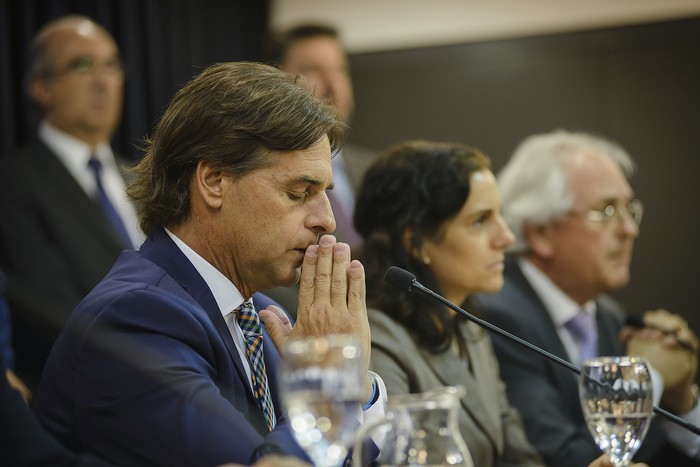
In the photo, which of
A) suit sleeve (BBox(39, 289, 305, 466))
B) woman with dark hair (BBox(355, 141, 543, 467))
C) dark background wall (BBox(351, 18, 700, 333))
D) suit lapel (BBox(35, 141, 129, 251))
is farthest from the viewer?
dark background wall (BBox(351, 18, 700, 333))

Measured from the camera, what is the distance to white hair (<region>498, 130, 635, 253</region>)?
11.0 ft

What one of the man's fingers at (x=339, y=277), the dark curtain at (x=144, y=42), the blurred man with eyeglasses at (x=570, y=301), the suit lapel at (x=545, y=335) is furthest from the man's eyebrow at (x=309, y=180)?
the dark curtain at (x=144, y=42)

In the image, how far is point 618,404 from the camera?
60.4 inches

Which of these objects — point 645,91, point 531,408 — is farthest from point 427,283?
point 645,91

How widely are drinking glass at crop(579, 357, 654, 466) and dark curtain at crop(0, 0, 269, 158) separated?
256 cm

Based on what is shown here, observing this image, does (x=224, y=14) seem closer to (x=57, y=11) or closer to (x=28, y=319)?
(x=57, y=11)

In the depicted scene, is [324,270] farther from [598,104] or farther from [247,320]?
[598,104]

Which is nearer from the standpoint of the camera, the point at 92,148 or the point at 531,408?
the point at 531,408

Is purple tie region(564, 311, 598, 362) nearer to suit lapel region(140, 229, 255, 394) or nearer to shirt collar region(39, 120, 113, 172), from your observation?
shirt collar region(39, 120, 113, 172)

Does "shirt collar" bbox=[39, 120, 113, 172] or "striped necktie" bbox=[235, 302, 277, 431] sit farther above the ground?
"striped necktie" bbox=[235, 302, 277, 431]

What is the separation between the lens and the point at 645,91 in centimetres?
480


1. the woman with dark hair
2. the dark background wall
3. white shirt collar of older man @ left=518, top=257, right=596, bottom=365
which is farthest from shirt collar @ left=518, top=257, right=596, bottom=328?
the dark background wall

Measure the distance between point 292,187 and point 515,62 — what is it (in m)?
3.30

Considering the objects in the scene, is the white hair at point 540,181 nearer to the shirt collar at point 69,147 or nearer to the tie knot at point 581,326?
the tie knot at point 581,326
